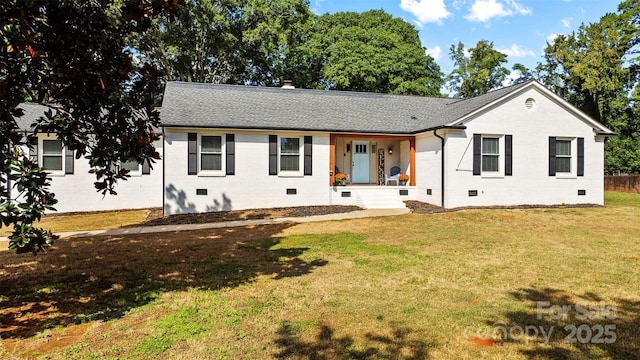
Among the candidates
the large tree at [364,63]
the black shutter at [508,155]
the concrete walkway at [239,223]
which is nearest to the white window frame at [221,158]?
the concrete walkway at [239,223]

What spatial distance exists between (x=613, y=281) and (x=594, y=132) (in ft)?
42.4

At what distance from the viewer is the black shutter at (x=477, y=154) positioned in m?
14.6

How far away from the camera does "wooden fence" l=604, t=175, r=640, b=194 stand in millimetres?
22781

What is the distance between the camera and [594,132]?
15773 mm

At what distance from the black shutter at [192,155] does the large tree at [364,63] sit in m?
15.3

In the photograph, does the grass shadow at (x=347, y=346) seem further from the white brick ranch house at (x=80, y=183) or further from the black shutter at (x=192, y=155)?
the white brick ranch house at (x=80, y=183)

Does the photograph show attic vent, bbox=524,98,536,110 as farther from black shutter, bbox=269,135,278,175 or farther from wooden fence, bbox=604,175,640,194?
wooden fence, bbox=604,175,640,194

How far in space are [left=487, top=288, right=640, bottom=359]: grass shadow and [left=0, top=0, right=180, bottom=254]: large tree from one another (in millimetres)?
4498

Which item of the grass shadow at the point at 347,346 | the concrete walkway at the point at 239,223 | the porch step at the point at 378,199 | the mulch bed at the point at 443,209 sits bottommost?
the grass shadow at the point at 347,346

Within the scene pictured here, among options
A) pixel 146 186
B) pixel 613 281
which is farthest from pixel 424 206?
pixel 146 186

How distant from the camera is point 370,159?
1877 cm

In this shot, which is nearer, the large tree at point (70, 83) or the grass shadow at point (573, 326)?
the grass shadow at point (573, 326)

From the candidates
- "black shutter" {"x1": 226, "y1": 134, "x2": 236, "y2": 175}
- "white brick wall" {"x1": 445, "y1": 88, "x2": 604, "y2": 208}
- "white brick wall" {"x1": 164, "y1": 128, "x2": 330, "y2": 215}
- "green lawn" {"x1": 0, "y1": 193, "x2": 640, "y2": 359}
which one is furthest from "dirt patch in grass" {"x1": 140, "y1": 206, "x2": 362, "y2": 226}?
"white brick wall" {"x1": 445, "y1": 88, "x2": 604, "y2": 208}

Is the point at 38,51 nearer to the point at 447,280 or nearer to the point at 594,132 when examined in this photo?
the point at 447,280
